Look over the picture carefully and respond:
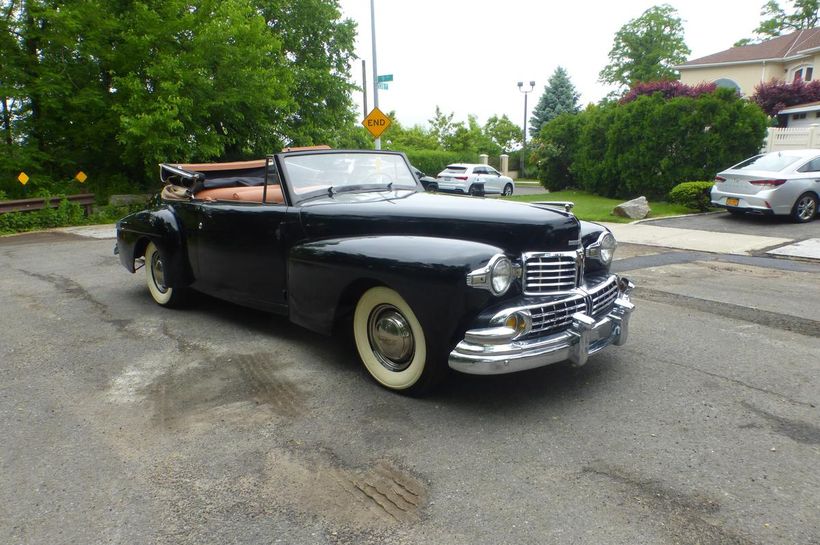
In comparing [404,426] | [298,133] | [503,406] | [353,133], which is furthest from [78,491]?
[353,133]

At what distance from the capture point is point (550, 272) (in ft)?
11.9

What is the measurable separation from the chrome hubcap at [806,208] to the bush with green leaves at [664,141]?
468 cm

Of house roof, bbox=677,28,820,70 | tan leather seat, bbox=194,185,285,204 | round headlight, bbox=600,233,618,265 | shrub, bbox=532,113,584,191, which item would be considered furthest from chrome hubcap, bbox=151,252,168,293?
house roof, bbox=677,28,820,70

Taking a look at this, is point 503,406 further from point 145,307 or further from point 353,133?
point 353,133

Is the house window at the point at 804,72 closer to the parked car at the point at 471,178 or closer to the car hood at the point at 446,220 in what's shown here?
the parked car at the point at 471,178

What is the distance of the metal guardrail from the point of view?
14027 mm

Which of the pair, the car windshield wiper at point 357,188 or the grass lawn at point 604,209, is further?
the grass lawn at point 604,209

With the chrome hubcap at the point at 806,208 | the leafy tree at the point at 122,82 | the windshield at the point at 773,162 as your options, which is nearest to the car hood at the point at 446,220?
the chrome hubcap at the point at 806,208

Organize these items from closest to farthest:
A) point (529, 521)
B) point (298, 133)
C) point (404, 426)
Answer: point (529, 521) < point (404, 426) < point (298, 133)

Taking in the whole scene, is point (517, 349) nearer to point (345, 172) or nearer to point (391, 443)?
point (391, 443)

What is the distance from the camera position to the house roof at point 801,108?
27064 millimetres

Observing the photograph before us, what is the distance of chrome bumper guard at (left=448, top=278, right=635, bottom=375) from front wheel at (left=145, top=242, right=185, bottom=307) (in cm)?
367

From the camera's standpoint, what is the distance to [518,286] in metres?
3.50

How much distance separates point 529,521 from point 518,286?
143 centimetres
